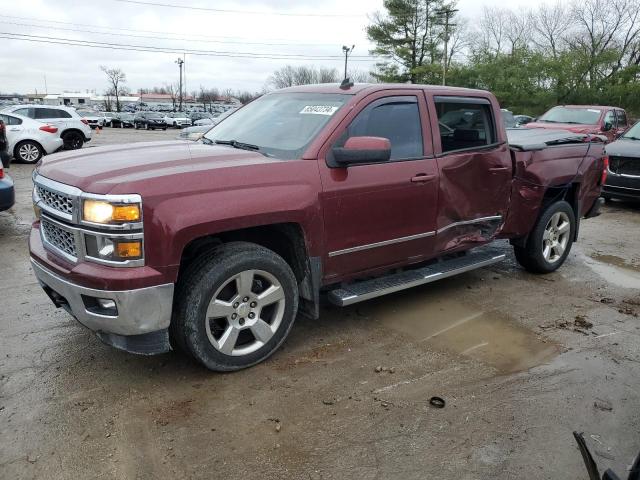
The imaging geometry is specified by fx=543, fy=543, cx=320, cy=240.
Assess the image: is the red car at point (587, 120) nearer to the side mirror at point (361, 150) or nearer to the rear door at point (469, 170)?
the rear door at point (469, 170)

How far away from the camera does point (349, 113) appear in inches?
155

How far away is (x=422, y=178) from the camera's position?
167 inches

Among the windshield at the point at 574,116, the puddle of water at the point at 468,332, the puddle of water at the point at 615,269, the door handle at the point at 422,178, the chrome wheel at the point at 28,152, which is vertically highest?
the windshield at the point at 574,116

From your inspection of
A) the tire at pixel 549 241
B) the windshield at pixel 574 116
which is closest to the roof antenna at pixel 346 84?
the tire at pixel 549 241

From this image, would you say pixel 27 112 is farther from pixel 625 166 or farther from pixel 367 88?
pixel 625 166

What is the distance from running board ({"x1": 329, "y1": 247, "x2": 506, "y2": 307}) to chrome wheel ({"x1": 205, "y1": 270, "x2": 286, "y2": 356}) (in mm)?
516

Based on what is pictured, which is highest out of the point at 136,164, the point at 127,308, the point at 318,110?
the point at 318,110

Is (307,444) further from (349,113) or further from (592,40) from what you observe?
(592,40)

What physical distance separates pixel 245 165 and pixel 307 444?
1.71 m

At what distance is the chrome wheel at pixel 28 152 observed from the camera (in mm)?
15297

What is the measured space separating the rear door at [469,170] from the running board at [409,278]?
0.19 meters

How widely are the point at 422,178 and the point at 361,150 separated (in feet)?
2.65

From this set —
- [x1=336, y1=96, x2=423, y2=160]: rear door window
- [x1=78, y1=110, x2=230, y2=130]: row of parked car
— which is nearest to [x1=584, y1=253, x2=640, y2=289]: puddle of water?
[x1=336, y1=96, x2=423, y2=160]: rear door window

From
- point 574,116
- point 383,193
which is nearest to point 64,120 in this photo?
point 574,116
